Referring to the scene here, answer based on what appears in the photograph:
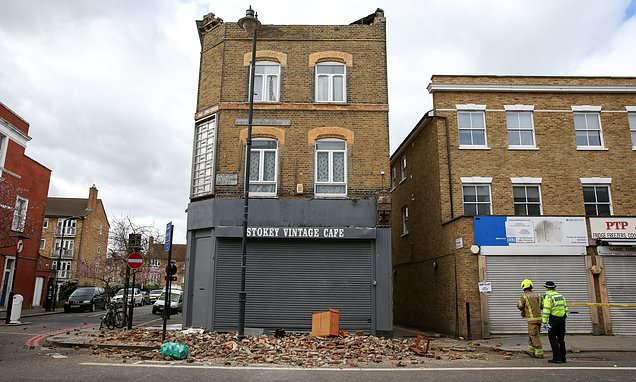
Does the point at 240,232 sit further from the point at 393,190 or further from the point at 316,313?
the point at 393,190

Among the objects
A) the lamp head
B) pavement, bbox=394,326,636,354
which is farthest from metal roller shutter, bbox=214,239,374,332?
the lamp head

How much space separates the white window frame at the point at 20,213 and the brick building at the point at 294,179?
13902mm

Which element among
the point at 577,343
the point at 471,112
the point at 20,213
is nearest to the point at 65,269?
the point at 20,213

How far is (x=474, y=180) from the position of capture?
A: 18219 millimetres

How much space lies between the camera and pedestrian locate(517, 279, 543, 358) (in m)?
11.0

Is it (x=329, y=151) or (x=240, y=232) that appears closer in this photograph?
(x=240, y=232)

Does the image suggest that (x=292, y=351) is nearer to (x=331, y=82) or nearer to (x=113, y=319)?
(x=113, y=319)

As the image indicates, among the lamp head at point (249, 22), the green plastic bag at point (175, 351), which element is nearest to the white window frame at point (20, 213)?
the green plastic bag at point (175, 351)

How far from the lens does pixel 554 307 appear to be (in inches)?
410

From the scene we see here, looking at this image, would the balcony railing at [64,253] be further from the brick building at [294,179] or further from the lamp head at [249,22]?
the lamp head at [249,22]

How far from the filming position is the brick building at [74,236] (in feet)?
181

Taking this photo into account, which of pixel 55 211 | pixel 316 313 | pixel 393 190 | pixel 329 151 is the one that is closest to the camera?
pixel 316 313

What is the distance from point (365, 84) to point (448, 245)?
21.4ft

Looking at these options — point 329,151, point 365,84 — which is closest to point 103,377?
point 329,151
